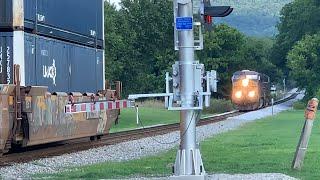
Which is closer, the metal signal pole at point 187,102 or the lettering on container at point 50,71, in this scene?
the metal signal pole at point 187,102

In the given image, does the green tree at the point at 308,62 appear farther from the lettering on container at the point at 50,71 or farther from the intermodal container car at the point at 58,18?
the lettering on container at the point at 50,71

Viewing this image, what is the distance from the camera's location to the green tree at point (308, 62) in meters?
75.6

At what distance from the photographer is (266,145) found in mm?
21859

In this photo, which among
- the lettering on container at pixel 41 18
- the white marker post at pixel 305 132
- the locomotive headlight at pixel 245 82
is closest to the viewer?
the white marker post at pixel 305 132

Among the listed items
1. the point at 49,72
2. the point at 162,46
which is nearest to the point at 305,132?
the point at 49,72

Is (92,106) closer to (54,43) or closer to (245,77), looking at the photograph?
(54,43)

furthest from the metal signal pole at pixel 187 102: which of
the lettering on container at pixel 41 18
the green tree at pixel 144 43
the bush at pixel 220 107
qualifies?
the green tree at pixel 144 43

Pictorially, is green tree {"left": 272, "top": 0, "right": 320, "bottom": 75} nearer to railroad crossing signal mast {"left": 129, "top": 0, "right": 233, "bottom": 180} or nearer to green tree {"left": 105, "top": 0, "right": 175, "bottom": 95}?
green tree {"left": 105, "top": 0, "right": 175, "bottom": 95}

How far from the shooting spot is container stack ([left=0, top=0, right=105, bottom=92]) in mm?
18656

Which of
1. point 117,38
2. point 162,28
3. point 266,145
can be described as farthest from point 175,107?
point 162,28

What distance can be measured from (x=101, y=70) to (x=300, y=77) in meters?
52.0

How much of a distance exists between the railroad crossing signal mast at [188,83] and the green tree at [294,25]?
75.2 meters

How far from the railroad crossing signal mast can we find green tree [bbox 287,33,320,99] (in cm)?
6411

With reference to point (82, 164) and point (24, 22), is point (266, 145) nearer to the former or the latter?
point (82, 164)
